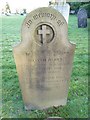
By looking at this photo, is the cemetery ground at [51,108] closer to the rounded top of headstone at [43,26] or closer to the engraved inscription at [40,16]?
the rounded top of headstone at [43,26]

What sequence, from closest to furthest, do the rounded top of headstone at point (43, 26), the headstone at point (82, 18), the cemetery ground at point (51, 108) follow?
the rounded top of headstone at point (43, 26) → the cemetery ground at point (51, 108) → the headstone at point (82, 18)

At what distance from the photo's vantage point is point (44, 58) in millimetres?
4887

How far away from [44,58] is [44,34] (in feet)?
1.31

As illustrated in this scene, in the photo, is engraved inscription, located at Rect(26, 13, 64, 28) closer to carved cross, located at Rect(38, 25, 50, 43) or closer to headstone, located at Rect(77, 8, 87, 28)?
carved cross, located at Rect(38, 25, 50, 43)

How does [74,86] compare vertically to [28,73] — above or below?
below

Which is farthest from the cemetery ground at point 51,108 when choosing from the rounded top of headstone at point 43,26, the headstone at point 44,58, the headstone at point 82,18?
the headstone at point 82,18

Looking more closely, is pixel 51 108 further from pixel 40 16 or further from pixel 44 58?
pixel 40 16

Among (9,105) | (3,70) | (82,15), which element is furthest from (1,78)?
(82,15)

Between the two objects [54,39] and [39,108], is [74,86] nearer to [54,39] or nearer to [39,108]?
[39,108]

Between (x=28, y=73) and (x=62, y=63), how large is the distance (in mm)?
572

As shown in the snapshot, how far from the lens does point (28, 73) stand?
4945 millimetres

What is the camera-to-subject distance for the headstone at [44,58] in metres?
4.70

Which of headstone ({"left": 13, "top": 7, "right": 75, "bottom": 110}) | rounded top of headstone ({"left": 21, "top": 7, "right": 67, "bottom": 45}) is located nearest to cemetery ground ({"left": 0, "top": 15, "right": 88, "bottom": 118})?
headstone ({"left": 13, "top": 7, "right": 75, "bottom": 110})

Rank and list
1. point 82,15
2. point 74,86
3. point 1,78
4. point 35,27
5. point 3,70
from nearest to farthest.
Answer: point 35,27 → point 74,86 → point 1,78 → point 3,70 → point 82,15
